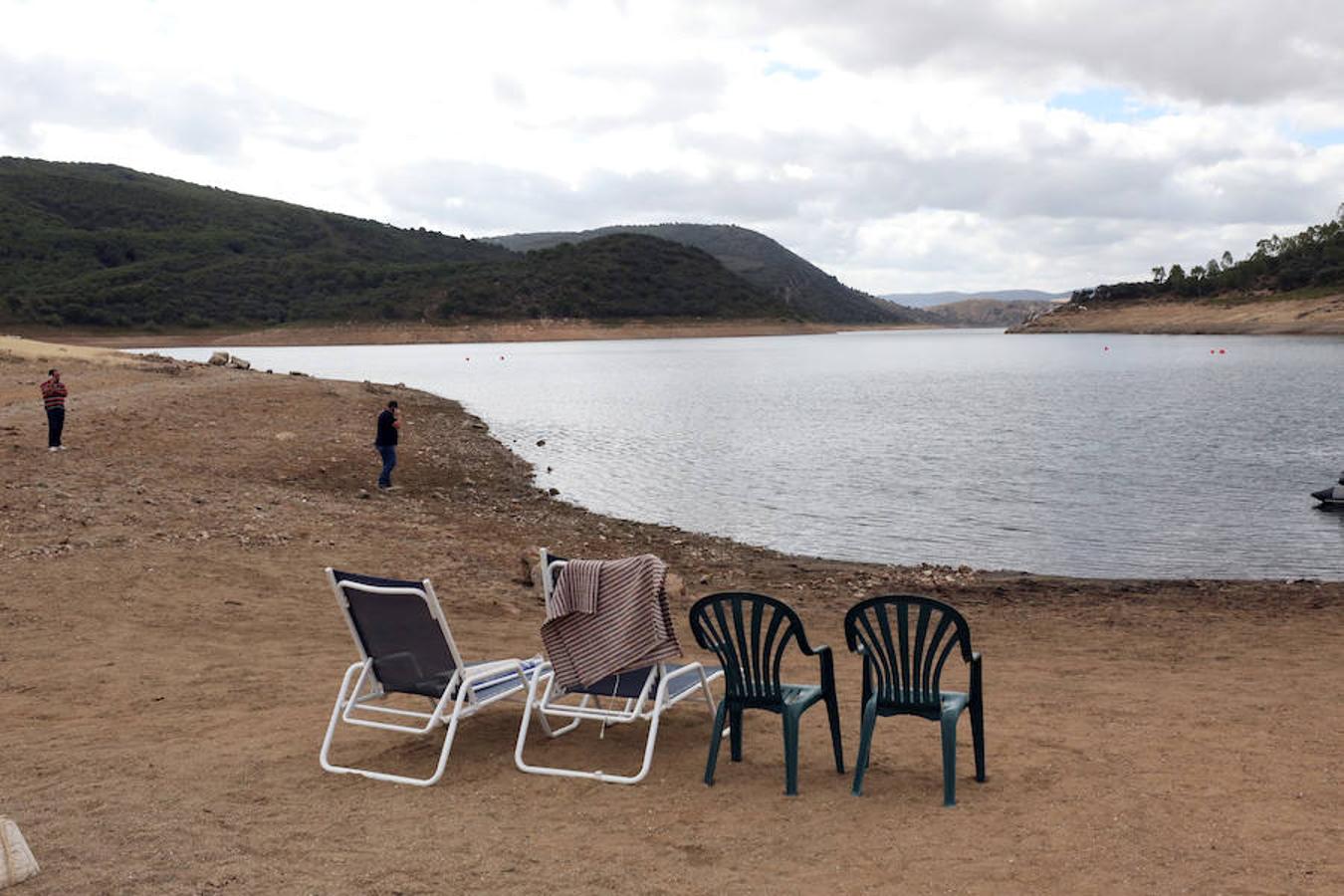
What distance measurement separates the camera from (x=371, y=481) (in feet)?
63.3

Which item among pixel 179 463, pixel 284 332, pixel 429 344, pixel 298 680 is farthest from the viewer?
pixel 429 344

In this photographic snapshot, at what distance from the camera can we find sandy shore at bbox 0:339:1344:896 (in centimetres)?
444

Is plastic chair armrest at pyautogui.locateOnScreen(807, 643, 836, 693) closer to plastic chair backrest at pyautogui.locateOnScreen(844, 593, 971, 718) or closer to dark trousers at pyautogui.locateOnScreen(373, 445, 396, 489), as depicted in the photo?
plastic chair backrest at pyautogui.locateOnScreen(844, 593, 971, 718)

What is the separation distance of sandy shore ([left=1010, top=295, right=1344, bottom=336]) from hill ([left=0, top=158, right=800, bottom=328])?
40514mm

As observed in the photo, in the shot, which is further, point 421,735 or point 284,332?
point 284,332

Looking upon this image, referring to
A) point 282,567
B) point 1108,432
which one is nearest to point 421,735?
point 282,567

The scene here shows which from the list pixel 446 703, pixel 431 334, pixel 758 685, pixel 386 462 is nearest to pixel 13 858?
pixel 446 703

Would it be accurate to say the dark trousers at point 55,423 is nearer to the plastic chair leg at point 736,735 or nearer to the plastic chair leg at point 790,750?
the plastic chair leg at point 736,735

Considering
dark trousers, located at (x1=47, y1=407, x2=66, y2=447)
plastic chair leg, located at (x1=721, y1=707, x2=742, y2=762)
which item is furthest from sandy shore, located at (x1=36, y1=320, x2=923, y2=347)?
plastic chair leg, located at (x1=721, y1=707, x2=742, y2=762)

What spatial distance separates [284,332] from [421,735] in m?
114

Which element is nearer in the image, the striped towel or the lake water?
the striped towel

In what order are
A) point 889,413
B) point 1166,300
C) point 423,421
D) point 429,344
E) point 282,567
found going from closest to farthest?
1. point 282,567
2. point 423,421
3. point 889,413
4. point 429,344
5. point 1166,300

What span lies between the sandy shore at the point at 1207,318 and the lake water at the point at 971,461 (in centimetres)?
5561

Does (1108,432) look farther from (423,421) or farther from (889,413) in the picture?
(423,421)
